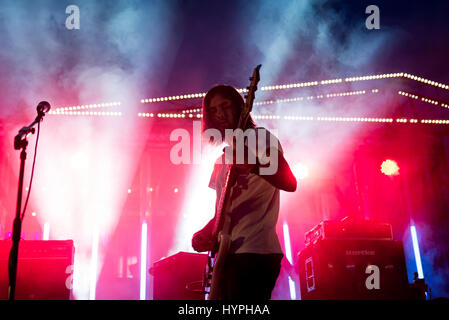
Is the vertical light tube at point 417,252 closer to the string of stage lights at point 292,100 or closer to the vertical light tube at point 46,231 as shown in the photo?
the string of stage lights at point 292,100

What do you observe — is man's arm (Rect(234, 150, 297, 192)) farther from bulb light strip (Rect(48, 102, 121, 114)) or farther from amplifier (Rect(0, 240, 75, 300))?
bulb light strip (Rect(48, 102, 121, 114))

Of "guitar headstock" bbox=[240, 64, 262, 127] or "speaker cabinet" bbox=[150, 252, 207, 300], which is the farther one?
"speaker cabinet" bbox=[150, 252, 207, 300]

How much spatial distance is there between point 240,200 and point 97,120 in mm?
6821

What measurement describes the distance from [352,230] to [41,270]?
381 centimetres

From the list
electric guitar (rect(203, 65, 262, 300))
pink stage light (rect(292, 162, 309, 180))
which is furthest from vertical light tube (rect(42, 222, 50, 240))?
electric guitar (rect(203, 65, 262, 300))

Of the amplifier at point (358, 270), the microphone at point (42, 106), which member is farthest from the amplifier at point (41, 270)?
the amplifier at point (358, 270)

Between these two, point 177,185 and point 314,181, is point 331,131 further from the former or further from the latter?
point 177,185

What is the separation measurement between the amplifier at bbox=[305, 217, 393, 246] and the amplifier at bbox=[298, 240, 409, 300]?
0.28 feet

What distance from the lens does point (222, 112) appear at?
6.96ft

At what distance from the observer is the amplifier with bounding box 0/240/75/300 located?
4836 mm

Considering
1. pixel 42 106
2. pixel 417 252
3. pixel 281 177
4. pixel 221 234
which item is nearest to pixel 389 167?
pixel 417 252

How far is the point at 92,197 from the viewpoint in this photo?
9.52 meters

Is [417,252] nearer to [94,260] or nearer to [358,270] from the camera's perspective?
[358,270]
